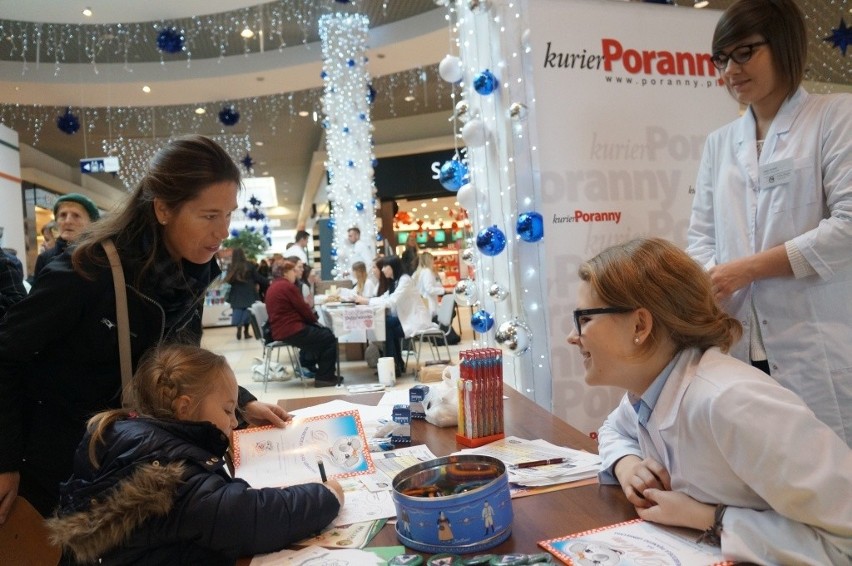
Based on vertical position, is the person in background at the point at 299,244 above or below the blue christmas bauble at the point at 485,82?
below

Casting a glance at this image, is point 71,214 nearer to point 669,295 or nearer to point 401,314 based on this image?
point 669,295

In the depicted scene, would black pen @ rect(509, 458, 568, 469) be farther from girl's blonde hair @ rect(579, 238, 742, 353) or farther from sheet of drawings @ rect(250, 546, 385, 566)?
sheet of drawings @ rect(250, 546, 385, 566)

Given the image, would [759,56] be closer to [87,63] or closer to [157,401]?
[157,401]

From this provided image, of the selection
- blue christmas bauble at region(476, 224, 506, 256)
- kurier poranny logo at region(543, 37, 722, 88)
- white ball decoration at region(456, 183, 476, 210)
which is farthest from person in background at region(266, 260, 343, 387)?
kurier poranny logo at region(543, 37, 722, 88)

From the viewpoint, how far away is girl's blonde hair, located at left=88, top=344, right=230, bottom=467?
1254 mm

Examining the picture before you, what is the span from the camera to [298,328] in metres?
6.75

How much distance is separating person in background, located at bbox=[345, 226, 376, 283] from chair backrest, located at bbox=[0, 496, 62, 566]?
7.49 meters

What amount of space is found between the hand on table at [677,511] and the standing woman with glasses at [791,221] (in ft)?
2.73

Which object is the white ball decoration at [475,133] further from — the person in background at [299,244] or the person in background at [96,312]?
the person in background at [299,244]

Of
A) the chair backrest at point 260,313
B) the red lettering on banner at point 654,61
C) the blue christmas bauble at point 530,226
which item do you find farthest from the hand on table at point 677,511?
the chair backrest at point 260,313

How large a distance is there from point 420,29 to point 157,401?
343 inches

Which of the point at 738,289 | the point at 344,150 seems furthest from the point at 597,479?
the point at 344,150

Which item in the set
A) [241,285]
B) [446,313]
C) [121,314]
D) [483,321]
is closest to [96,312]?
[121,314]

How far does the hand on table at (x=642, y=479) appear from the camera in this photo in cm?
110
